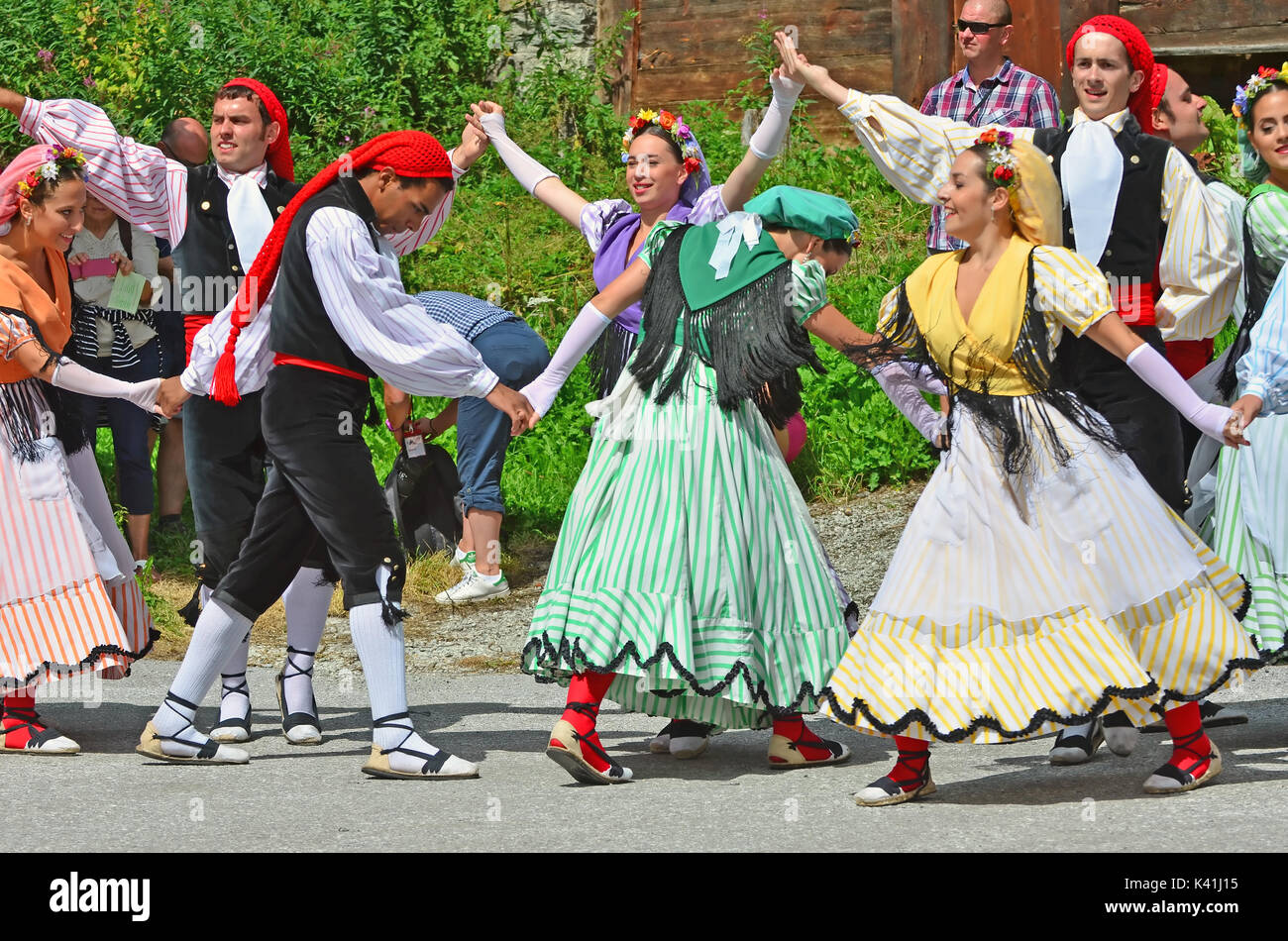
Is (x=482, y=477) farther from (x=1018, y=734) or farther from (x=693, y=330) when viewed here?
(x=1018, y=734)

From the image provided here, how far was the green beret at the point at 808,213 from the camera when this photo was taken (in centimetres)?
559

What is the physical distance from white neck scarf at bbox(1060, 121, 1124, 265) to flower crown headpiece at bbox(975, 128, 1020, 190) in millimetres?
584

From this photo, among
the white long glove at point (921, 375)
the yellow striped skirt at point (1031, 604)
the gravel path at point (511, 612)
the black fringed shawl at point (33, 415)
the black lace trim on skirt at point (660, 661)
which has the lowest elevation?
the gravel path at point (511, 612)

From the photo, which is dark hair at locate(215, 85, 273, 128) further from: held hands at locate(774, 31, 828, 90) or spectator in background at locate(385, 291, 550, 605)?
spectator in background at locate(385, 291, 550, 605)

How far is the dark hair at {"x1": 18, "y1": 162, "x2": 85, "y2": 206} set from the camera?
5945 mm

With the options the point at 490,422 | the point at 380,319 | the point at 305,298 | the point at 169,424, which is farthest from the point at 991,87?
the point at 169,424

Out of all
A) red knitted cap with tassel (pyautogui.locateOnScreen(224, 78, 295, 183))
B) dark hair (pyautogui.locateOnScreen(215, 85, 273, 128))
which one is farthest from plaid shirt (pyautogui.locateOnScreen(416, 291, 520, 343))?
dark hair (pyautogui.locateOnScreen(215, 85, 273, 128))

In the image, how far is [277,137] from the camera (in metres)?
6.51

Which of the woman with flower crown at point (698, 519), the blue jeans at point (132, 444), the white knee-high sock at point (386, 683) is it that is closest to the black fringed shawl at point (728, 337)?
the woman with flower crown at point (698, 519)

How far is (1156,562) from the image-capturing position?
480 cm

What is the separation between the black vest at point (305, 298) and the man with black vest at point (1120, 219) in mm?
1533

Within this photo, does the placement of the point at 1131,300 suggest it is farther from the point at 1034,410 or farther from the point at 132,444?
the point at 132,444

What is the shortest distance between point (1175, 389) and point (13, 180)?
388 cm

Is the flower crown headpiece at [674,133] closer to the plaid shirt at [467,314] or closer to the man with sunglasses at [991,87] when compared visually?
the man with sunglasses at [991,87]
